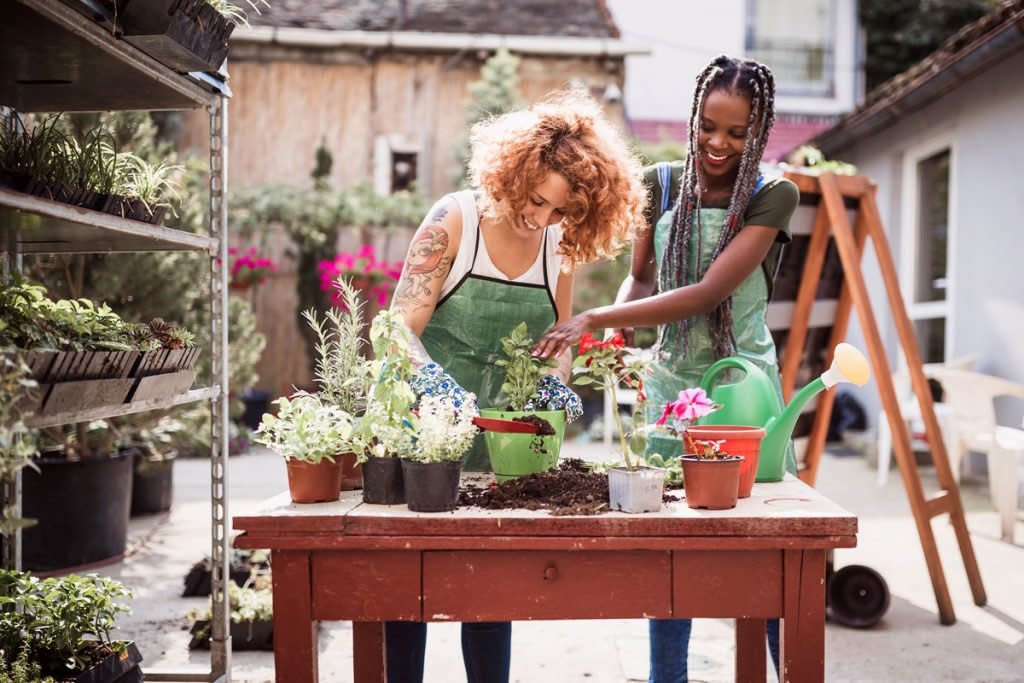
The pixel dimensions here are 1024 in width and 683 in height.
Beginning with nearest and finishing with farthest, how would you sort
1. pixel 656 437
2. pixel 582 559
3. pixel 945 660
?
pixel 582 559, pixel 656 437, pixel 945 660

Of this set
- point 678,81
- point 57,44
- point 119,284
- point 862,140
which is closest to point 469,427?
point 57,44

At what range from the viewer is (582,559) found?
1.70m

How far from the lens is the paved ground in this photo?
3295 millimetres

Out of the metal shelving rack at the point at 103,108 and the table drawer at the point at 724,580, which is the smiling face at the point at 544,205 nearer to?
the table drawer at the point at 724,580

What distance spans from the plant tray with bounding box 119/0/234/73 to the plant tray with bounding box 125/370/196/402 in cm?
81

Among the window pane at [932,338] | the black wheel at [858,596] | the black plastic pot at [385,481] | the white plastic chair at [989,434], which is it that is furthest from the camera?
the window pane at [932,338]

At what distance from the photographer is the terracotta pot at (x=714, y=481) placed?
5.69 ft

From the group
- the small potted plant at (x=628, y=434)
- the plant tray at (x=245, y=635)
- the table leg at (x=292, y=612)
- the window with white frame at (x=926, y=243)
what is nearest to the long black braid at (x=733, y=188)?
the small potted plant at (x=628, y=434)

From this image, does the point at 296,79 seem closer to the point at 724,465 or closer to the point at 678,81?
the point at 678,81

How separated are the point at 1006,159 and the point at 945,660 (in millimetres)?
4199

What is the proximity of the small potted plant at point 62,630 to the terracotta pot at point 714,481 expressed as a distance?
1.51 m

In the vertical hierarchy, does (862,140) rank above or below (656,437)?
above

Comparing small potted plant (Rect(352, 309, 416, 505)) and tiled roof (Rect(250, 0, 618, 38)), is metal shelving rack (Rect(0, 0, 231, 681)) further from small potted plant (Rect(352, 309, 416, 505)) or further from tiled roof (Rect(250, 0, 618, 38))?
tiled roof (Rect(250, 0, 618, 38))

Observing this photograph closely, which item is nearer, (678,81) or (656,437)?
(656,437)
